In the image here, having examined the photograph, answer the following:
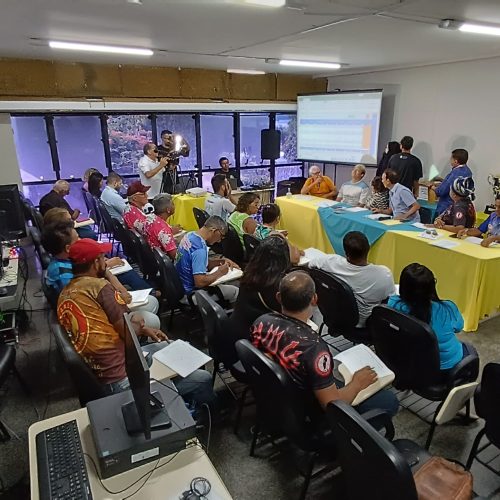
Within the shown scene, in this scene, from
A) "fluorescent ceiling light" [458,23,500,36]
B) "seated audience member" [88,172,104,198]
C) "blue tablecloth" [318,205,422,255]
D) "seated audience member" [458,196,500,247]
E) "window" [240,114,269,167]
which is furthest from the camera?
"window" [240,114,269,167]

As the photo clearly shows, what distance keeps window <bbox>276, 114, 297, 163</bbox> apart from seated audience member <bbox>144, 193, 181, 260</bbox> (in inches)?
208

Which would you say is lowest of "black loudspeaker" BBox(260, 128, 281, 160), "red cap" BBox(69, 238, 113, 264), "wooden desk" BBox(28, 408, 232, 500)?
"wooden desk" BBox(28, 408, 232, 500)

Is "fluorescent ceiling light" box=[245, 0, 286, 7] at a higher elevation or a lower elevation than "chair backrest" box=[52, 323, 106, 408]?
higher

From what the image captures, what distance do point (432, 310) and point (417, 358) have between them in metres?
0.28

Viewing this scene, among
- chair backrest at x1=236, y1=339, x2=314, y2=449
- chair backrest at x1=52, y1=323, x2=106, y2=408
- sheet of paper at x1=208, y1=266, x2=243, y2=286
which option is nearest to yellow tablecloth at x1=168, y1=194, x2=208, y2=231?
sheet of paper at x1=208, y1=266, x2=243, y2=286

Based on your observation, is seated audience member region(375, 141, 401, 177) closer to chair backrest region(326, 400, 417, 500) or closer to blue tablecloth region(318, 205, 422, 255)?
blue tablecloth region(318, 205, 422, 255)

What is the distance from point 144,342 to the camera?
2.72m

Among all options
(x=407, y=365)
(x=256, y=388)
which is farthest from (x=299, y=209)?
(x=256, y=388)

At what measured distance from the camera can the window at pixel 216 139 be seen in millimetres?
8031

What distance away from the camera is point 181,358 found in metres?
2.00

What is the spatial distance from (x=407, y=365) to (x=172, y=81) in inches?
248

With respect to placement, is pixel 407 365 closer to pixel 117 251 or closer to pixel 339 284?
pixel 339 284

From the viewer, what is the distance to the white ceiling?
2807mm

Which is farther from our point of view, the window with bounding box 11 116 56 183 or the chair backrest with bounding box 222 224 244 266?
the window with bounding box 11 116 56 183
